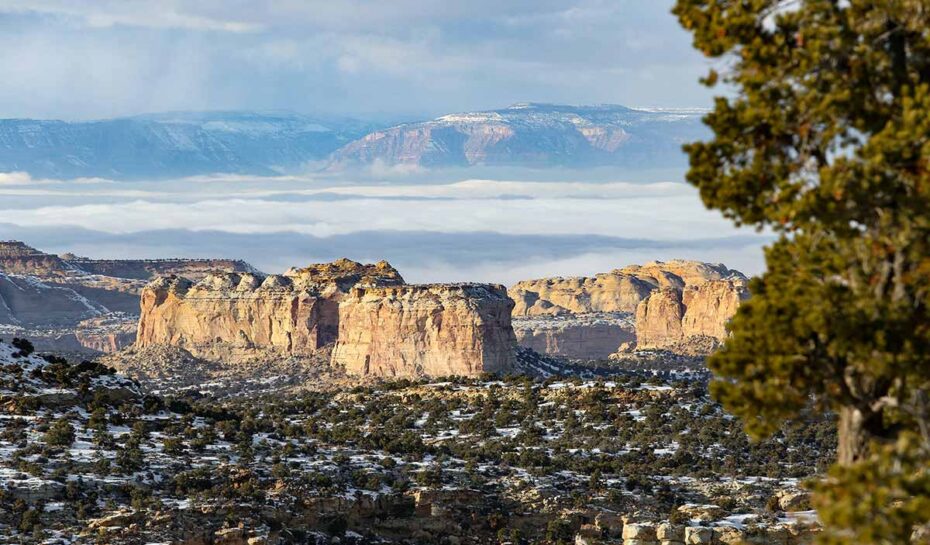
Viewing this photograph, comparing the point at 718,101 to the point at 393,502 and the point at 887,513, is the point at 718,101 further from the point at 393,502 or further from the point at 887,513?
the point at 393,502

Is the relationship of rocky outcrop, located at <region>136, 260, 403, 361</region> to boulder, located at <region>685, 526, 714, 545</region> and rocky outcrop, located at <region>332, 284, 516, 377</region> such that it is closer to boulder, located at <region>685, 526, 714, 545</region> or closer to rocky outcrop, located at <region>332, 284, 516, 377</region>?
rocky outcrop, located at <region>332, 284, 516, 377</region>

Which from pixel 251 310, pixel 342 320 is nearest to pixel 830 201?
pixel 342 320

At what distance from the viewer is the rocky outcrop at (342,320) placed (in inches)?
5738

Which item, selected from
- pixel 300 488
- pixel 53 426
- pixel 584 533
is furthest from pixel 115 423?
pixel 584 533

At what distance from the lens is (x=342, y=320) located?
15538 centimetres

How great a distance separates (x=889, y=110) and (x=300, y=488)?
39251 mm

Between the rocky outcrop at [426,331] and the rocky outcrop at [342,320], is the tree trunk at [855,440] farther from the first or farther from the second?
the rocky outcrop at [342,320]

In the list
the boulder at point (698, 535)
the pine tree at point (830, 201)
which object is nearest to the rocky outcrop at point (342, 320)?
the boulder at point (698, 535)

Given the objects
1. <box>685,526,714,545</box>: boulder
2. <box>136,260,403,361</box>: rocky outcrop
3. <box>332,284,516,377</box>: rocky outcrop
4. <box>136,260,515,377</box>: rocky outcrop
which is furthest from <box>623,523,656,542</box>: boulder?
<box>136,260,403,361</box>: rocky outcrop

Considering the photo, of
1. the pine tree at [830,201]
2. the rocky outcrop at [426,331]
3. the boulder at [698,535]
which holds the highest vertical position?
the pine tree at [830,201]

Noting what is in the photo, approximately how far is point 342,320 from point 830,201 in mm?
134960

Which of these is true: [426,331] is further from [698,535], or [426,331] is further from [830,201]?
[830,201]

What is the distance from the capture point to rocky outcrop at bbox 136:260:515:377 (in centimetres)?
14575

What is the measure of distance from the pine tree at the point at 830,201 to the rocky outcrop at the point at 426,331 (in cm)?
11928
